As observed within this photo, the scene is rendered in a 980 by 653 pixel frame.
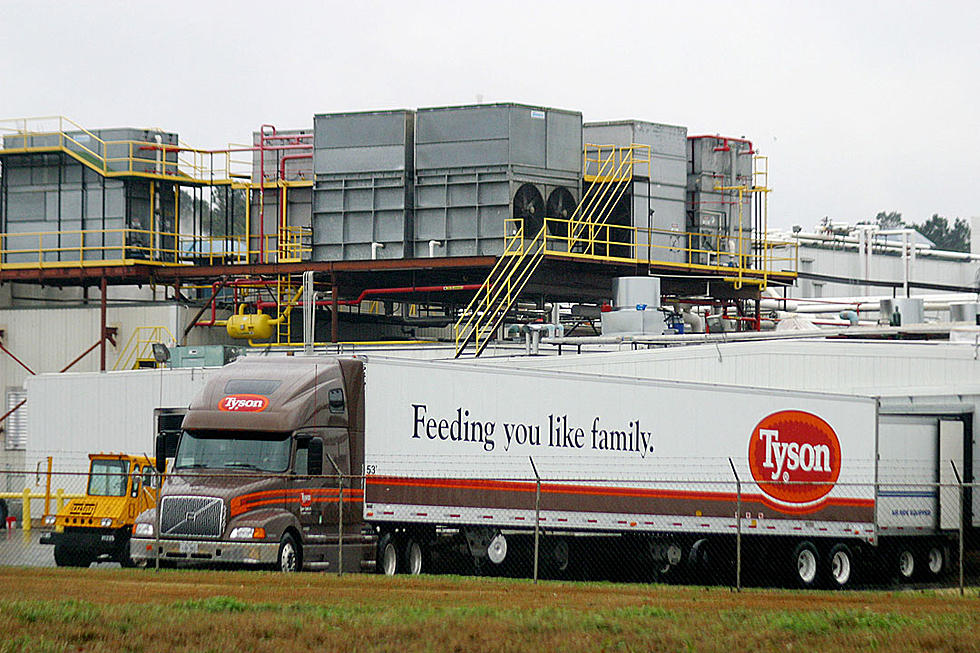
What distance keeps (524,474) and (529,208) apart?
20601 mm

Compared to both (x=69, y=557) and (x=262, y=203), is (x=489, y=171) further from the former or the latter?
(x=69, y=557)

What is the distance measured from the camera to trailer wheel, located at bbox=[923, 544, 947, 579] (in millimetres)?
30672

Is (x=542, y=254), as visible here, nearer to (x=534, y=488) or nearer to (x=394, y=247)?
(x=394, y=247)

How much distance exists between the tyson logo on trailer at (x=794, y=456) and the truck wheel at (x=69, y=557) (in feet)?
46.4

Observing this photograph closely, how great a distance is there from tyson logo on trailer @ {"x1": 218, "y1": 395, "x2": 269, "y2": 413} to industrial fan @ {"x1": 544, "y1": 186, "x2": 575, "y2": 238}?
23365 millimetres

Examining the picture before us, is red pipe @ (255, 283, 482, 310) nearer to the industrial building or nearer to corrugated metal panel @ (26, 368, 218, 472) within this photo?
the industrial building

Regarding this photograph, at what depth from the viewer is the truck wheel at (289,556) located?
73.5 ft

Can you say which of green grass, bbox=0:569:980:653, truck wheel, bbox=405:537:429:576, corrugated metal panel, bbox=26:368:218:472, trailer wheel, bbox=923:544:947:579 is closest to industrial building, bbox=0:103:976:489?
corrugated metal panel, bbox=26:368:218:472

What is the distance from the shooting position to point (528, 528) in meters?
25.3

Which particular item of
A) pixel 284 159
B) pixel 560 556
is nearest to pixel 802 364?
pixel 560 556

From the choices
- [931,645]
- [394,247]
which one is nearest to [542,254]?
[394,247]

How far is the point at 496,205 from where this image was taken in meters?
44.8

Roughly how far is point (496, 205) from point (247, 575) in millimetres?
25472

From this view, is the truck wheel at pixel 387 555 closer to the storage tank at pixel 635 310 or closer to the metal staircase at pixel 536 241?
the metal staircase at pixel 536 241
